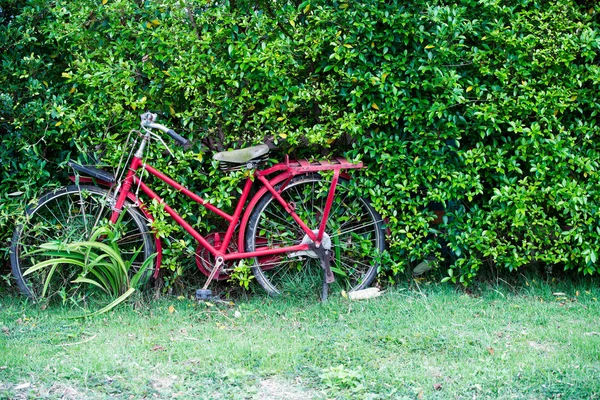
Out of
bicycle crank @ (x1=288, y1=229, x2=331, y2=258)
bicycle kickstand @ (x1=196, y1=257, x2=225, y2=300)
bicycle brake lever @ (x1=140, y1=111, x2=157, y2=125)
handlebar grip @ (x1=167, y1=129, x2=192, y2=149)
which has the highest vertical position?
bicycle brake lever @ (x1=140, y1=111, x2=157, y2=125)

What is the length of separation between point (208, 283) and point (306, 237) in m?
0.83

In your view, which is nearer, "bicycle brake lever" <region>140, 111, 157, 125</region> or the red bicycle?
"bicycle brake lever" <region>140, 111, 157, 125</region>

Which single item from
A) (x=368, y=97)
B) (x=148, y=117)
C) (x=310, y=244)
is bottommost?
(x=310, y=244)

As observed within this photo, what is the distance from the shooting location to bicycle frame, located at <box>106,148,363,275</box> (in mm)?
5000

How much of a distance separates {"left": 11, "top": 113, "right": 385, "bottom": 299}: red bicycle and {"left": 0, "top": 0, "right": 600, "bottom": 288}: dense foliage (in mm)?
166

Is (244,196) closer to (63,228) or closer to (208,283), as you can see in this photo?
(208,283)

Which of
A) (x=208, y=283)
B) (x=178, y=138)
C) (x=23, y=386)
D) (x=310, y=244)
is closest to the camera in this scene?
(x=23, y=386)

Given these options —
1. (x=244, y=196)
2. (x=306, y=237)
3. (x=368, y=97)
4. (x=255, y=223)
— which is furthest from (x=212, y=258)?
(x=368, y=97)

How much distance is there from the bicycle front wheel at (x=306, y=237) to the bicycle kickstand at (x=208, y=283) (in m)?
0.27

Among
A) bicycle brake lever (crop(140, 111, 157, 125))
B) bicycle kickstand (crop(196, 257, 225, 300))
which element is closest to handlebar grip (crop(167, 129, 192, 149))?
bicycle brake lever (crop(140, 111, 157, 125))

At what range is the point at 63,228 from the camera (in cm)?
521

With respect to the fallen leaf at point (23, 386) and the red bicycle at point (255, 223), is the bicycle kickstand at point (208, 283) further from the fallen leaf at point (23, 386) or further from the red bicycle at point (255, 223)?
the fallen leaf at point (23, 386)

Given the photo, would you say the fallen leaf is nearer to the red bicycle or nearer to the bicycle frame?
the red bicycle

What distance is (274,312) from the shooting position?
16.3 ft
